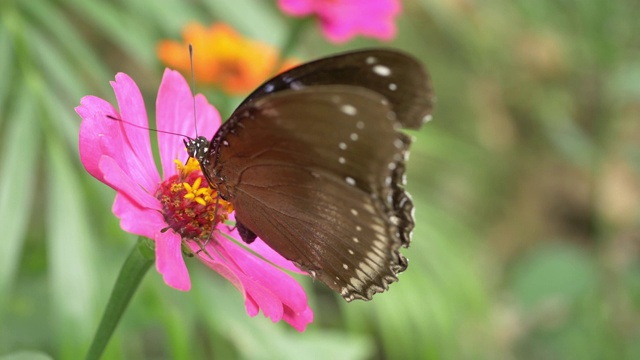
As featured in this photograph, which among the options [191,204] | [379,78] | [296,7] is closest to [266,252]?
[191,204]

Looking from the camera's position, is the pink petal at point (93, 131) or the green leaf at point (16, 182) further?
Result: the green leaf at point (16, 182)

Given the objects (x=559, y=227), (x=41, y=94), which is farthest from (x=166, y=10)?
(x=559, y=227)

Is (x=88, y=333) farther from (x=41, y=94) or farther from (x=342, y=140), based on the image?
(x=342, y=140)

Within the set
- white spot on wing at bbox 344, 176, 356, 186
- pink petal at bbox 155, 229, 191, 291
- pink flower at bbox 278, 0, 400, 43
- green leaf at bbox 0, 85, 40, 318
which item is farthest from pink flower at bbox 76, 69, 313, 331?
pink flower at bbox 278, 0, 400, 43

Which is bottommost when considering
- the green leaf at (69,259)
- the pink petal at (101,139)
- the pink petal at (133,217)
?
the green leaf at (69,259)

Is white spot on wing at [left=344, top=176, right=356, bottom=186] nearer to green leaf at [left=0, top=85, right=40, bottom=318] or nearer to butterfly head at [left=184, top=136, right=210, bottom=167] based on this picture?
butterfly head at [left=184, top=136, right=210, bottom=167]

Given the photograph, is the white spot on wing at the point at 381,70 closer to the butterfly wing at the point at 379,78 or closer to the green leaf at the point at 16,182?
the butterfly wing at the point at 379,78

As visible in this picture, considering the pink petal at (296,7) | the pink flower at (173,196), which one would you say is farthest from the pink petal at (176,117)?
the pink petal at (296,7)
